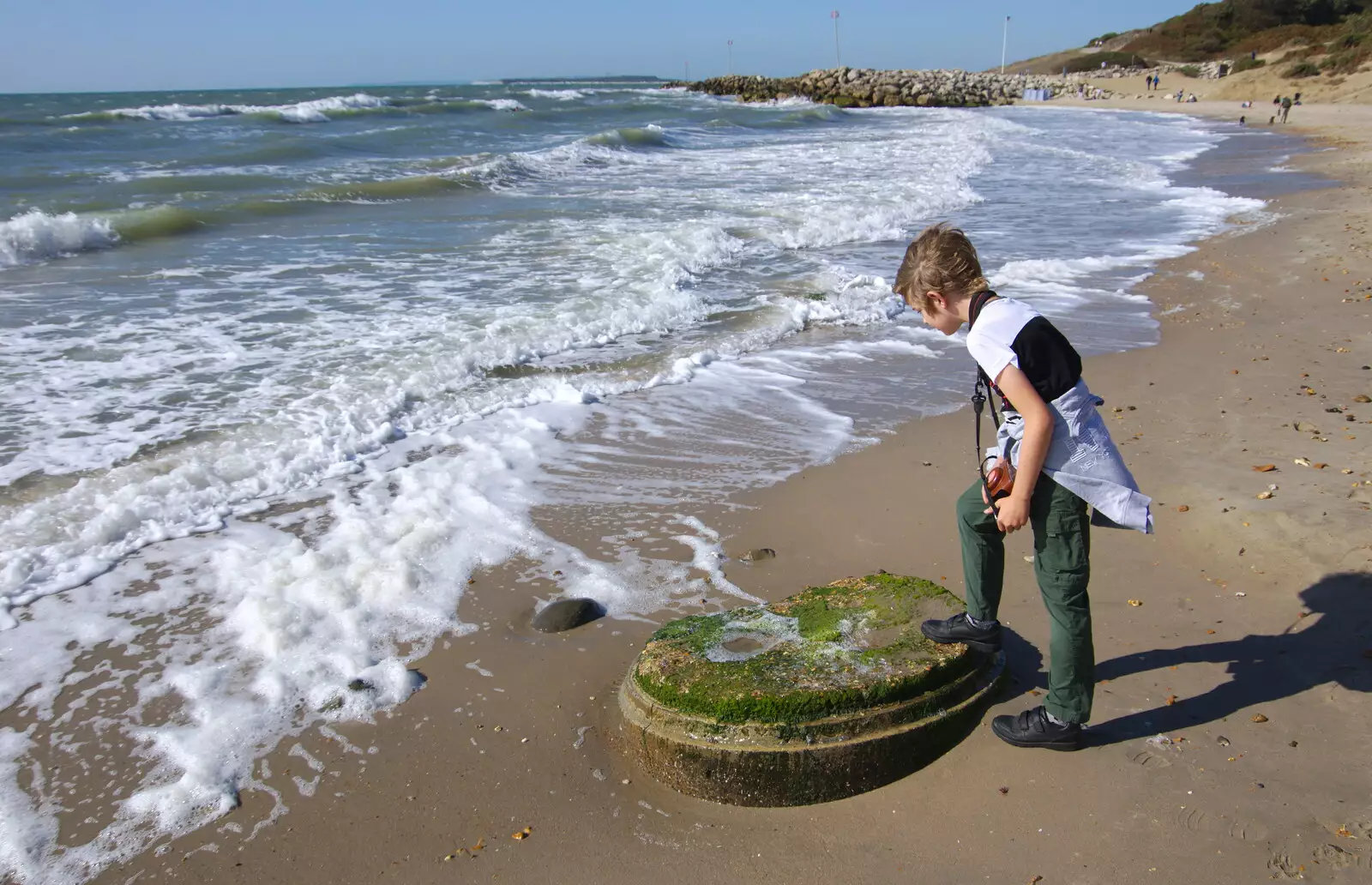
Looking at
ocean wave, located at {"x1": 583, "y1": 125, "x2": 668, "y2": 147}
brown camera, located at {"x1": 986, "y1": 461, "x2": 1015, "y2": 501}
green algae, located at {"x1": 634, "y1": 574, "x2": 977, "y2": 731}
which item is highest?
ocean wave, located at {"x1": 583, "y1": 125, "x2": 668, "y2": 147}

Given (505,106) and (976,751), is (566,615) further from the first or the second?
(505,106)

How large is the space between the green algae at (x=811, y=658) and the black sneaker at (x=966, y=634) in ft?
0.12

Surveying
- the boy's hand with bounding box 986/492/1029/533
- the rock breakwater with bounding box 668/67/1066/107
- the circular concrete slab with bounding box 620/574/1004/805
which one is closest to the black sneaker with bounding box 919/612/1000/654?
the circular concrete slab with bounding box 620/574/1004/805

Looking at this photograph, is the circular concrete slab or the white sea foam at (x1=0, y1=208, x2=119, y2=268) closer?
the circular concrete slab

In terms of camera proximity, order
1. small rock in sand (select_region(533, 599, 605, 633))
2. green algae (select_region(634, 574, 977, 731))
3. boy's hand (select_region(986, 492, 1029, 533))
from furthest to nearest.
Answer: small rock in sand (select_region(533, 599, 605, 633)) < green algae (select_region(634, 574, 977, 731)) < boy's hand (select_region(986, 492, 1029, 533))

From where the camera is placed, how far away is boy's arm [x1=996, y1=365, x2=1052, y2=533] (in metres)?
2.49

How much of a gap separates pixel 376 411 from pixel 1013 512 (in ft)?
14.4

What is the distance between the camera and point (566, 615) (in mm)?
3627

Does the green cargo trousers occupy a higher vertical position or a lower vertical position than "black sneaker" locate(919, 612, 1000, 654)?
higher

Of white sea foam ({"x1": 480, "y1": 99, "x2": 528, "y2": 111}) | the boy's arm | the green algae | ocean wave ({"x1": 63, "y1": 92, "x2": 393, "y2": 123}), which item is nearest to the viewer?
the boy's arm

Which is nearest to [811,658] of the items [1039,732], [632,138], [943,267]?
[1039,732]

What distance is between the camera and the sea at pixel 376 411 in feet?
10.8

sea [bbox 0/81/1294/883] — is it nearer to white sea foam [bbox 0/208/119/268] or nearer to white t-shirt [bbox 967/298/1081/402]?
white sea foam [bbox 0/208/119/268]

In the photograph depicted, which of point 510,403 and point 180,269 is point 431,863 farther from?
point 180,269
